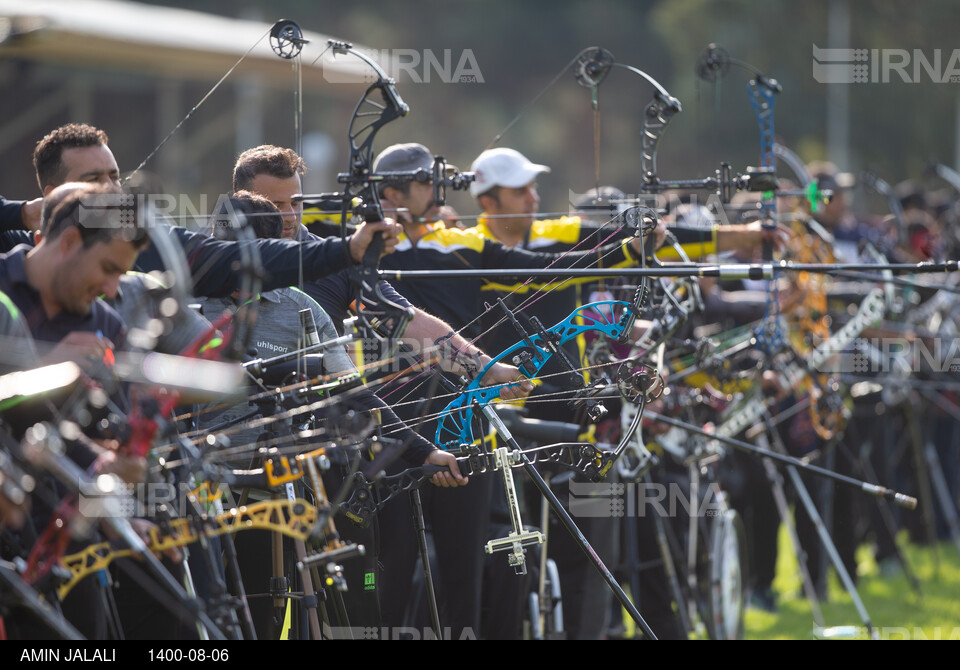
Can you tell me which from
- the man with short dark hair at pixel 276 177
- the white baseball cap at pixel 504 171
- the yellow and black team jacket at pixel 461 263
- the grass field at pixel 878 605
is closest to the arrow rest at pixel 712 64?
the white baseball cap at pixel 504 171

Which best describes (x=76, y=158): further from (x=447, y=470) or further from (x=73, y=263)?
(x=447, y=470)

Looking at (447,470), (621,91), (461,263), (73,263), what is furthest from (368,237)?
(621,91)

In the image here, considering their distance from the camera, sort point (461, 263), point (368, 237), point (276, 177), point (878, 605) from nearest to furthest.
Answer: point (368, 237) → point (276, 177) → point (461, 263) → point (878, 605)

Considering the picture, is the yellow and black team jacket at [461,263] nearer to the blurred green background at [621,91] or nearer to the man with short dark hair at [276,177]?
the man with short dark hair at [276,177]

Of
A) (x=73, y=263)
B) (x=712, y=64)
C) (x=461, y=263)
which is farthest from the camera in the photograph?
(x=712, y=64)

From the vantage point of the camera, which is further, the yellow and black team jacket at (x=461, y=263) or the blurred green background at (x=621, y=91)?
the blurred green background at (x=621, y=91)

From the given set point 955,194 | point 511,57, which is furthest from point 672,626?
point 511,57

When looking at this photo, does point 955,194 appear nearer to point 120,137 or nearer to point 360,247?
point 360,247

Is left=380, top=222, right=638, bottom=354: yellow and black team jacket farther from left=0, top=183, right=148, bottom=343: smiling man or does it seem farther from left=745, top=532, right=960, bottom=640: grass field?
left=745, top=532, right=960, bottom=640: grass field

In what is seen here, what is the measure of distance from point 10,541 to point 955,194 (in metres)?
9.32

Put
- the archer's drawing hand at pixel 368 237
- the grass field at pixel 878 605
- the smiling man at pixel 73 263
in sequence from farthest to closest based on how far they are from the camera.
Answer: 1. the grass field at pixel 878 605
2. the archer's drawing hand at pixel 368 237
3. the smiling man at pixel 73 263

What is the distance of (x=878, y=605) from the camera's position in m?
7.43

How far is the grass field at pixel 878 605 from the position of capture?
6.50 m

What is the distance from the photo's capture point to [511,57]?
3456 centimetres
